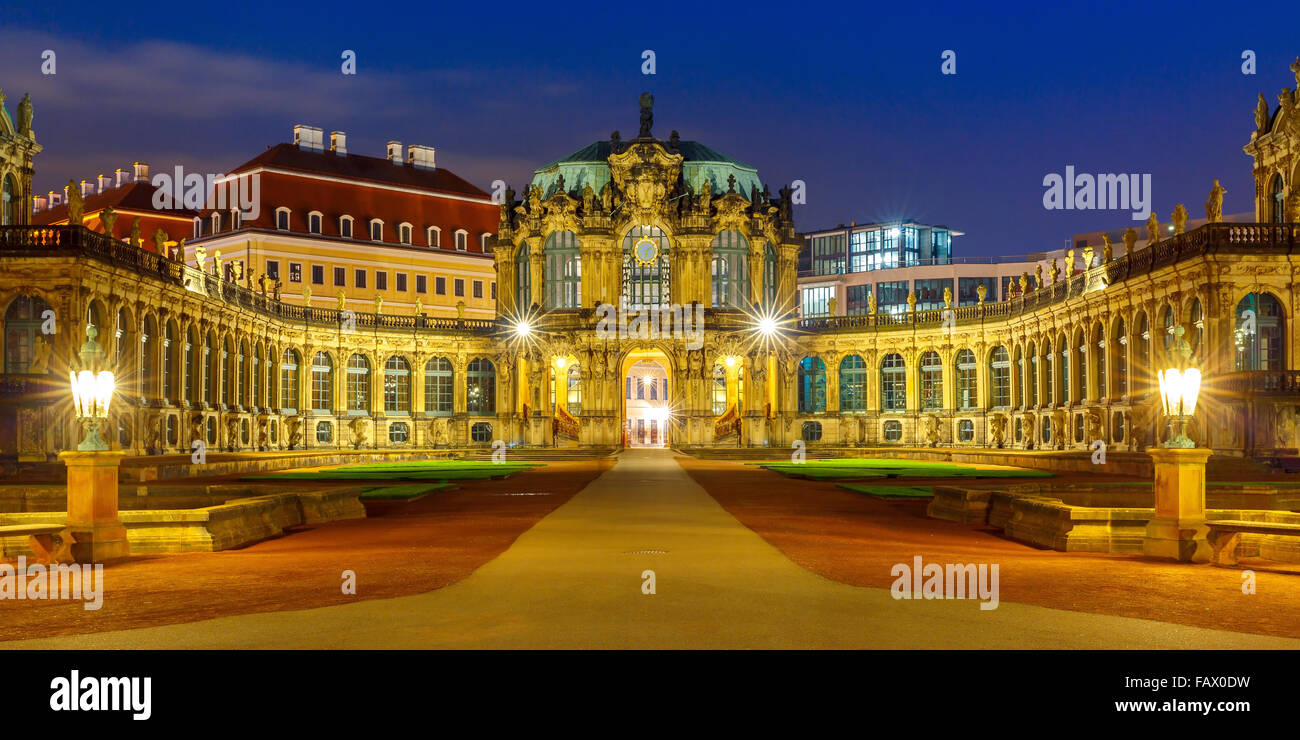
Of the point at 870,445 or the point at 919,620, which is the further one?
the point at 870,445

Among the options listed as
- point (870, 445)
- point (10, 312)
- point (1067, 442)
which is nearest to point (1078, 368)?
point (1067, 442)

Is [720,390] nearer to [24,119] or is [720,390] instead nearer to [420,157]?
[420,157]

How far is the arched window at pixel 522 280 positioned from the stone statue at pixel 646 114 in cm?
1324

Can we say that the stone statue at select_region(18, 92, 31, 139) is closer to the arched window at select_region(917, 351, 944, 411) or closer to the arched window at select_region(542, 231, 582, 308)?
the arched window at select_region(542, 231, 582, 308)

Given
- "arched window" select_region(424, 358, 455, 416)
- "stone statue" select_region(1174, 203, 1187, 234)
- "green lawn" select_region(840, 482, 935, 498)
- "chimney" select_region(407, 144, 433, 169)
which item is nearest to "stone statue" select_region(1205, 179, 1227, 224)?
"stone statue" select_region(1174, 203, 1187, 234)

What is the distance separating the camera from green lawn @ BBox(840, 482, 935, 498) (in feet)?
127

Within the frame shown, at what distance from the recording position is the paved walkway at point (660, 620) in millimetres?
13812

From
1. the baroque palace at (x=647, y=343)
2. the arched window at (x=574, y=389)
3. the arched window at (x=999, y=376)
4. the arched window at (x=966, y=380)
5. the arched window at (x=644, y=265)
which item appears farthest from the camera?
the arched window at (x=574, y=389)

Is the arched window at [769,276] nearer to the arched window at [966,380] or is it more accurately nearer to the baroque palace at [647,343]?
the baroque palace at [647,343]

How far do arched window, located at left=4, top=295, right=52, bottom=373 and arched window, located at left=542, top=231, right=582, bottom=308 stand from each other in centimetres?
4658

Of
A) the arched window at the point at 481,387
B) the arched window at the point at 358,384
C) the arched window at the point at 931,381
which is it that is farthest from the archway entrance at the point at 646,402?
the arched window at the point at 358,384
